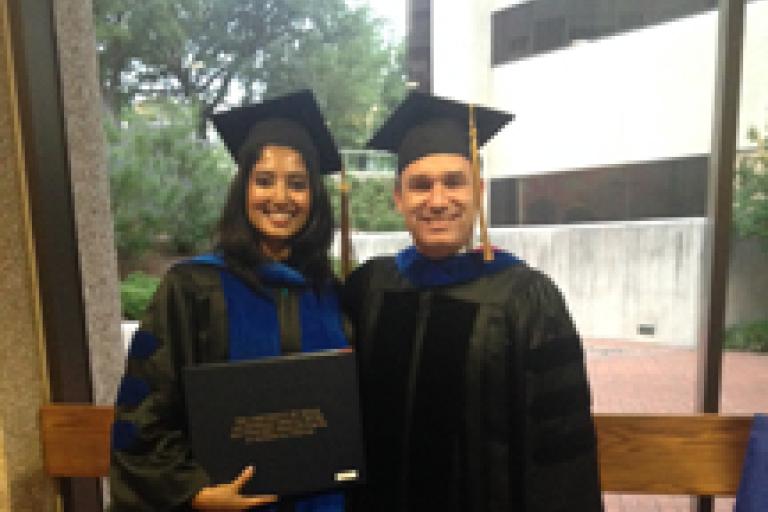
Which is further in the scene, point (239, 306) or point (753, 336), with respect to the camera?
point (753, 336)

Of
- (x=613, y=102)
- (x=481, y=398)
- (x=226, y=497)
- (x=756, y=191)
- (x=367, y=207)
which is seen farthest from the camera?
(x=613, y=102)

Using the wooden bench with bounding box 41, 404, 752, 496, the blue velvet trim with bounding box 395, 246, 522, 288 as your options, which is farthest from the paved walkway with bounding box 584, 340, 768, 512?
the blue velvet trim with bounding box 395, 246, 522, 288

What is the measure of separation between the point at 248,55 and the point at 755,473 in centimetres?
255

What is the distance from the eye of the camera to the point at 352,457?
43.7 inches

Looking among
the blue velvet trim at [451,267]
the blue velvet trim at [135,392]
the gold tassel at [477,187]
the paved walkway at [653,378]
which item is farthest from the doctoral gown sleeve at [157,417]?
the paved walkway at [653,378]

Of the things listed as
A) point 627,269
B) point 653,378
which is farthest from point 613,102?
point 653,378

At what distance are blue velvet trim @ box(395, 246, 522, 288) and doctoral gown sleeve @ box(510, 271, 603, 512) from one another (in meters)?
0.10

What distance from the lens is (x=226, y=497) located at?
103 centimetres

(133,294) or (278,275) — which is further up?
(278,275)

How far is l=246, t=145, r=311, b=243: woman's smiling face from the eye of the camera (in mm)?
1122

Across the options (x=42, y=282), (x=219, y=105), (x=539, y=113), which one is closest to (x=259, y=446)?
(x=42, y=282)

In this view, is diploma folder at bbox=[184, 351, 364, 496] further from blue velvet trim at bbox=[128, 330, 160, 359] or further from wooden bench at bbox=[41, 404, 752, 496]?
wooden bench at bbox=[41, 404, 752, 496]

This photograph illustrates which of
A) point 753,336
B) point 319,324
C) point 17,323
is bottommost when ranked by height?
point 753,336

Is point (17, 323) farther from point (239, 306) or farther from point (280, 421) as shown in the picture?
point (280, 421)
